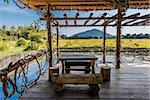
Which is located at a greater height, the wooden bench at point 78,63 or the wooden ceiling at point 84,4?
the wooden ceiling at point 84,4

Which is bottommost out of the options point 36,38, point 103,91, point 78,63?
point 103,91

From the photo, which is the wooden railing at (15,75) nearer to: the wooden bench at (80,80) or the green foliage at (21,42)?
the wooden bench at (80,80)

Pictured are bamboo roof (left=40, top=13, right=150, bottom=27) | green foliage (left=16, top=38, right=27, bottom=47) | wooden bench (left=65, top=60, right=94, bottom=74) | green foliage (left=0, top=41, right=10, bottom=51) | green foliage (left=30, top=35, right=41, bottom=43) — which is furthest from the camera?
green foliage (left=30, top=35, right=41, bottom=43)

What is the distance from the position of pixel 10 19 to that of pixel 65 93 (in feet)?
45.3

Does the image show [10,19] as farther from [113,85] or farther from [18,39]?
[113,85]

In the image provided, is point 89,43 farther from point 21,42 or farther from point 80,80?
point 80,80

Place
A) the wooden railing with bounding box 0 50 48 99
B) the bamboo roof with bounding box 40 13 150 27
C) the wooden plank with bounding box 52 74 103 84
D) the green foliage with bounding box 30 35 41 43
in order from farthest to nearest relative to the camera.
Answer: the green foliage with bounding box 30 35 41 43 → the bamboo roof with bounding box 40 13 150 27 → the wooden plank with bounding box 52 74 103 84 → the wooden railing with bounding box 0 50 48 99

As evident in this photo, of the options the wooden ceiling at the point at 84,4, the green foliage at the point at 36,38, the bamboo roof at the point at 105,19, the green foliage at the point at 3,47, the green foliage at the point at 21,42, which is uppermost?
the wooden ceiling at the point at 84,4

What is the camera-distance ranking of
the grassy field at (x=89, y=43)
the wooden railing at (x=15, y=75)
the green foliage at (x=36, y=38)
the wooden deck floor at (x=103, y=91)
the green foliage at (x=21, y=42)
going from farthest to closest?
the green foliage at (x=36, y=38), the green foliage at (x=21, y=42), the grassy field at (x=89, y=43), the wooden deck floor at (x=103, y=91), the wooden railing at (x=15, y=75)

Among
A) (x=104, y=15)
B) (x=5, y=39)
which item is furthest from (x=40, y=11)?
(x=5, y=39)

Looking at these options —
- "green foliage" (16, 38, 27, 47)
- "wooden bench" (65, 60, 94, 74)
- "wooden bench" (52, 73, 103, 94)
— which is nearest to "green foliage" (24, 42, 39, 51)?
"green foliage" (16, 38, 27, 47)

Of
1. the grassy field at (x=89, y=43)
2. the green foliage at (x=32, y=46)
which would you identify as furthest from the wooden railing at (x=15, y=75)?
the green foliage at (x=32, y=46)

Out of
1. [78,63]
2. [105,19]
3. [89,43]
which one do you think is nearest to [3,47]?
[89,43]

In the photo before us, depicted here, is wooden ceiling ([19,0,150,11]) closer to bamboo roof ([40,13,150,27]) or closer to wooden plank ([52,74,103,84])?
bamboo roof ([40,13,150,27])
